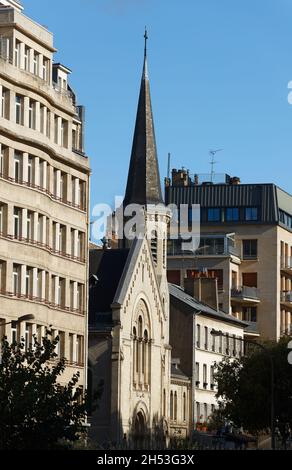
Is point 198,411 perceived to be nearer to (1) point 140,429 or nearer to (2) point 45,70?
(1) point 140,429

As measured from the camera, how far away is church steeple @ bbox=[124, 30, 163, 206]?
12094 centimetres

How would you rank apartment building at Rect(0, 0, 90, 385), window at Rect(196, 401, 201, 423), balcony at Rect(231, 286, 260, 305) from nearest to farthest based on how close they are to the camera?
apartment building at Rect(0, 0, 90, 385)
window at Rect(196, 401, 201, 423)
balcony at Rect(231, 286, 260, 305)

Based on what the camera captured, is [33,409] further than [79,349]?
No

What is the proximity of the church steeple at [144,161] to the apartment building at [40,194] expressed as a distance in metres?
28.6

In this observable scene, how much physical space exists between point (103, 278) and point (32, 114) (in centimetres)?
2959

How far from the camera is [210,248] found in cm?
13825

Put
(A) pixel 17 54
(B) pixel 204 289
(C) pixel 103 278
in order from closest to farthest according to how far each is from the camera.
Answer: (A) pixel 17 54 < (C) pixel 103 278 < (B) pixel 204 289

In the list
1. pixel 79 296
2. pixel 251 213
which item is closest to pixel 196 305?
pixel 251 213

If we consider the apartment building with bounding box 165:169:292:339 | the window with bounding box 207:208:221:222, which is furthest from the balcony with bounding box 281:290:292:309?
the window with bounding box 207:208:221:222

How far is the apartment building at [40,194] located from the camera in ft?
263

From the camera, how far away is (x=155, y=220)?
120 metres

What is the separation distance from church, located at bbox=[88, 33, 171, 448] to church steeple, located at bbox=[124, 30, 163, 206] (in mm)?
73

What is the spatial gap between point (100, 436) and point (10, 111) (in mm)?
28742

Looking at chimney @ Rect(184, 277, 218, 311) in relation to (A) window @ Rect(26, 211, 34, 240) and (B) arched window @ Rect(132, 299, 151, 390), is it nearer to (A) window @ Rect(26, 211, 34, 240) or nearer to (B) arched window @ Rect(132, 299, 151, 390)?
(B) arched window @ Rect(132, 299, 151, 390)
